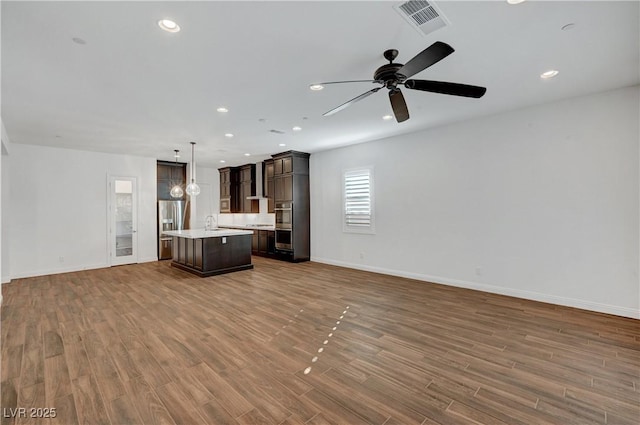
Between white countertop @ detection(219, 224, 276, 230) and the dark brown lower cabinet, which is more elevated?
white countertop @ detection(219, 224, 276, 230)

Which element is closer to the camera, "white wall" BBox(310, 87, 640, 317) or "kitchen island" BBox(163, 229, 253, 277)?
"white wall" BBox(310, 87, 640, 317)

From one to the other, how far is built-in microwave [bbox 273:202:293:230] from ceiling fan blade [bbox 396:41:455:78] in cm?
549

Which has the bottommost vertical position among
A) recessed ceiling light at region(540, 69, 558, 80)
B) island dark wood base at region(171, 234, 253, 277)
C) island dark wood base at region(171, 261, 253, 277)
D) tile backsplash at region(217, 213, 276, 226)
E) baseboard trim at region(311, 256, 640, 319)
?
baseboard trim at region(311, 256, 640, 319)

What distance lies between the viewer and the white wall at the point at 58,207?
6156 mm

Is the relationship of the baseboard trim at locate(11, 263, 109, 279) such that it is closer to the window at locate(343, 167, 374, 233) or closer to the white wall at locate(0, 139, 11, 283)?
the white wall at locate(0, 139, 11, 283)

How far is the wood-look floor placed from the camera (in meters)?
2.03

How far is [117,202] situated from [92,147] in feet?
5.01

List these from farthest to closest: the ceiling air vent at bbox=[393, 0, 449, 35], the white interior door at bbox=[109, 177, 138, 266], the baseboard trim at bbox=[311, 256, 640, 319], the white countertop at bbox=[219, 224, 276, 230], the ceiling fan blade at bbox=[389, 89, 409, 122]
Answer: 1. the white countertop at bbox=[219, 224, 276, 230]
2. the white interior door at bbox=[109, 177, 138, 266]
3. the baseboard trim at bbox=[311, 256, 640, 319]
4. the ceiling fan blade at bbox=[389, 89, 409, 122]
5. the ceiling air vent at bbox=[393, 0, 449, 35]

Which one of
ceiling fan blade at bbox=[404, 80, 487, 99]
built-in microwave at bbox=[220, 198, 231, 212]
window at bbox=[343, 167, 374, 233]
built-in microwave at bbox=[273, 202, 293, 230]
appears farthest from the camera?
A: built-in microwave at bbox=[220, 198, 231, 212]

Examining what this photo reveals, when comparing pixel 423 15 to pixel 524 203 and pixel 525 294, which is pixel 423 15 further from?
pixel 525 294

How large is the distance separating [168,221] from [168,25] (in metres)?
7.28

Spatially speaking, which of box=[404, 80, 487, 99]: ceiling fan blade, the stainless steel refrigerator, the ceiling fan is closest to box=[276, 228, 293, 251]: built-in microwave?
the stainless steel refrigerator

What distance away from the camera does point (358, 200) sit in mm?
6734

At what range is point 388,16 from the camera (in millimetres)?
2268
